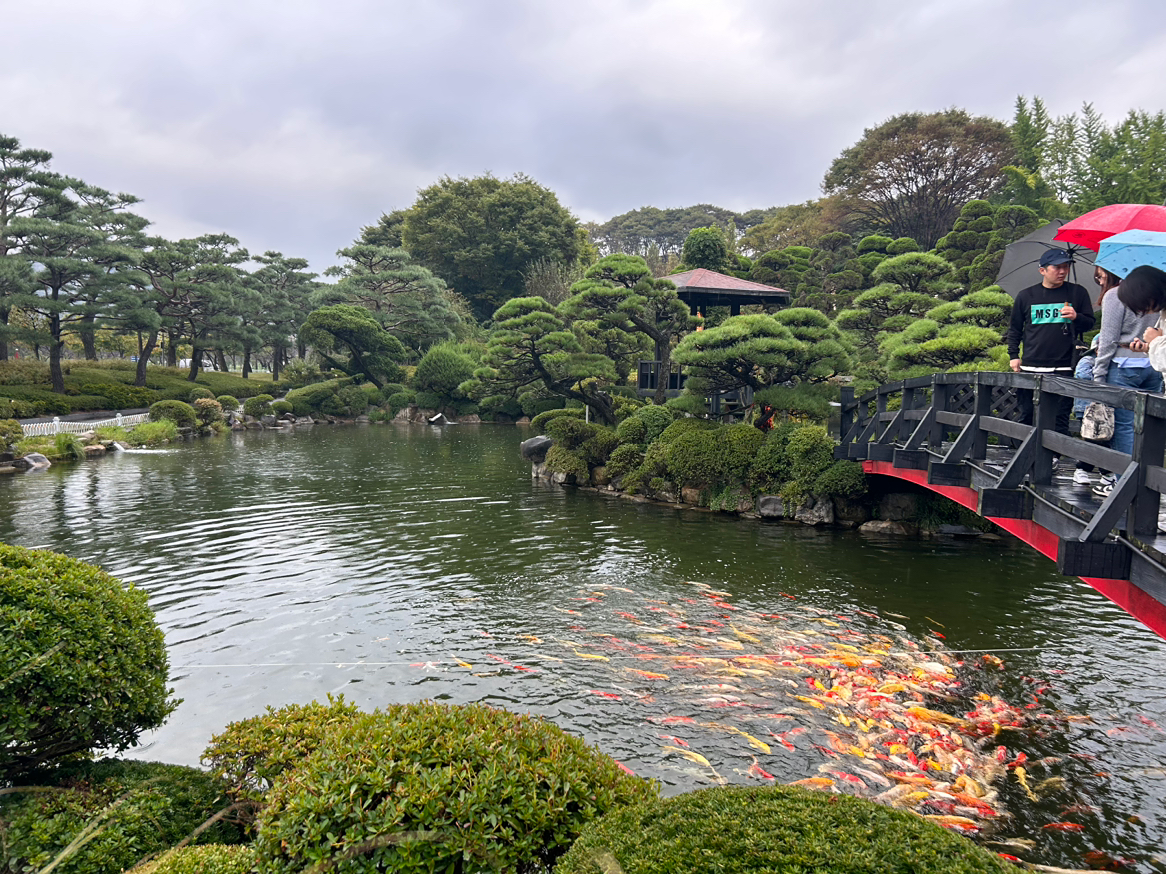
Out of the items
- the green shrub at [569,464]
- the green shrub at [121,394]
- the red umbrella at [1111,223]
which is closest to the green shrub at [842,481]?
the green shrub at [569,464]

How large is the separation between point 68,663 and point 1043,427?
5.94 meters

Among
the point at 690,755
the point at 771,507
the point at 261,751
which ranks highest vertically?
the point at 261,751

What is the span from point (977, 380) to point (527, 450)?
12076mm

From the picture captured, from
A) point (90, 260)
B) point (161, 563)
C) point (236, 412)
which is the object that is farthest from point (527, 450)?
point (90, 260)

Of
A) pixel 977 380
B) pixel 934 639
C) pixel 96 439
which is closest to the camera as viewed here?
pixel 977 380

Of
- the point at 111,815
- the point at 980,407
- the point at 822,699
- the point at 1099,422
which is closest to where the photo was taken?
the point at 111,815

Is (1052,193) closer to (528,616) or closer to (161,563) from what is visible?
(528,616)

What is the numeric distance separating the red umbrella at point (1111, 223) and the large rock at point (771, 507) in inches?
285

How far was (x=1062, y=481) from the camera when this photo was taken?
17.6 ft

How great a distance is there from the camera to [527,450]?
682 inches

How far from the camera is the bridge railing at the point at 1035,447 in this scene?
140 inches

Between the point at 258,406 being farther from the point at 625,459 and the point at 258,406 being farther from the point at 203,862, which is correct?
the point at 203,862

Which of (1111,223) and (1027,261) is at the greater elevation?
(1027,261)

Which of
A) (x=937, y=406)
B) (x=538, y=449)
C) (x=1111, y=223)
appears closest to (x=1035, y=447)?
(x=1111, y=223)
